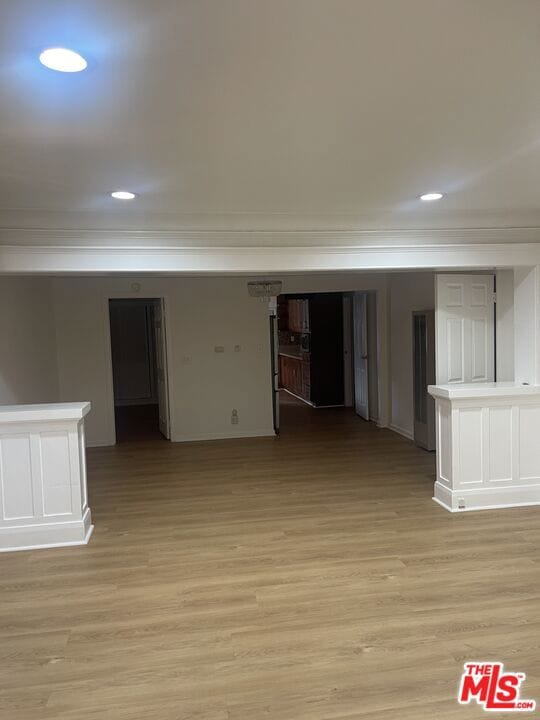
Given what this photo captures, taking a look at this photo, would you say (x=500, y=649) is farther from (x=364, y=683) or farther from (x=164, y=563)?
(x=164, y=563)

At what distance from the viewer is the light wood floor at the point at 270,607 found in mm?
2178

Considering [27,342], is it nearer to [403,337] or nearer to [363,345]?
[403,337]

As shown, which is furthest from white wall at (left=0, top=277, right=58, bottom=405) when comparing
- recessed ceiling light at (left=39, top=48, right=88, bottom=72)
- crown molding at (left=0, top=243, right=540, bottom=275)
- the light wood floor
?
recessed ceiling light at (left=39, top=48, right=88, bottom=72)

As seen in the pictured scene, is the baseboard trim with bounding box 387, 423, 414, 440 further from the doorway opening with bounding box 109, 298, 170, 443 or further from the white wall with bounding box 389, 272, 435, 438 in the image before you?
the doorway opening with bounding box 109, 298, 170, 443

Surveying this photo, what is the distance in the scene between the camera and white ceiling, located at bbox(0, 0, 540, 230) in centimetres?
125

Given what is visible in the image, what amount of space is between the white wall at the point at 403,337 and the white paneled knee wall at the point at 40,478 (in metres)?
4.53

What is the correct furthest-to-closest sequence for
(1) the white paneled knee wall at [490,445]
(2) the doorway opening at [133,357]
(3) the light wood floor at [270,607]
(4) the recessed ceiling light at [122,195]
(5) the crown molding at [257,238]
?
(2) the doorway opening at [133,357], (1) the white paneled knee wall at [490,445], (5) the crown molding at [257,238], (4) the recessed ceiling light at [122,195], (3) the light wood floor at [270,607]

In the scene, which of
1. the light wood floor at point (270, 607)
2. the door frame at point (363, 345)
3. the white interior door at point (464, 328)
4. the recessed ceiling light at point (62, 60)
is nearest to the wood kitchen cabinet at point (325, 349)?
the door frame at point (363, 345)

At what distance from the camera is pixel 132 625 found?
2.72 meters

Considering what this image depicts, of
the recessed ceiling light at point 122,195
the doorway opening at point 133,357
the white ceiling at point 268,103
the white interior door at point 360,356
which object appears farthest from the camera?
the doorway opening at point 133,357

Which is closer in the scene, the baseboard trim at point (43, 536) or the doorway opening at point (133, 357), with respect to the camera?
the baseboard trim at point (43, 536)

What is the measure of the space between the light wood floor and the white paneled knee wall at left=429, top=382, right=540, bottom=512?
0.74 ft

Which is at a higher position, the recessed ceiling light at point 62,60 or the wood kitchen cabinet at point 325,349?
the recessed ceiling light at point 62,60

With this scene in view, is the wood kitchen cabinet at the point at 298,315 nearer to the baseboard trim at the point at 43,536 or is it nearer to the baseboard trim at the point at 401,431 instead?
the baseboard trim at the point at 401,431
